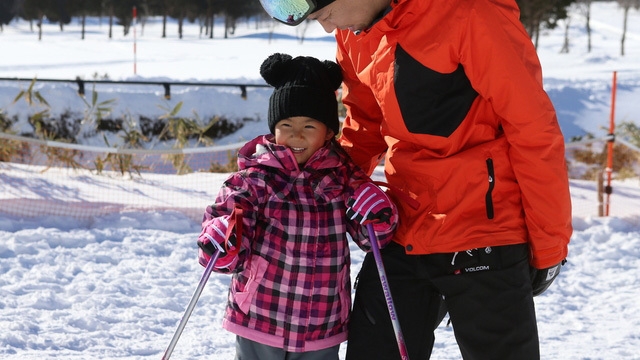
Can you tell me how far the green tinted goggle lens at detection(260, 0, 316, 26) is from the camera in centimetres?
221

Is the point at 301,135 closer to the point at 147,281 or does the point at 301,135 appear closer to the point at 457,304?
the point at 457,304

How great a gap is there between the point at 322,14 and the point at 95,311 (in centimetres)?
244

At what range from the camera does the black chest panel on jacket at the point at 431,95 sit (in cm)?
220

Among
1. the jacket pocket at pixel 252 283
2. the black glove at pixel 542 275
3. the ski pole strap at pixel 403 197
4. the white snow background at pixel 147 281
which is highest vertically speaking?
the ski pole strap at pixel 403 197

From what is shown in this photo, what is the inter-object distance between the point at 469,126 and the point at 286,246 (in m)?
0.63

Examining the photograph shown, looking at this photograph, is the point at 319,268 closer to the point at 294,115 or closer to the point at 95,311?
the point at 294,115

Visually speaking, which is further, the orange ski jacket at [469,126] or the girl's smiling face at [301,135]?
the girl's smiling face at [301,135]

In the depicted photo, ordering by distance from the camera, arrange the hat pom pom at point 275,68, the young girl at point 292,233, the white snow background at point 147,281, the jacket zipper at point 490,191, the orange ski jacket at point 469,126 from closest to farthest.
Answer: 1. the orange ski jacket at point 469,126
2. the jacket zipper at point 490,191
3. the young girl at point 292,233
4. the hat pom pom at point 275,68
5. the white snow background at point 147,281

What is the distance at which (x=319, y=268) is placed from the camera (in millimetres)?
2512

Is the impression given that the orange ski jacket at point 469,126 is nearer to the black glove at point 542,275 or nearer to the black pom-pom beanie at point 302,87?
the black glove at point 542,275

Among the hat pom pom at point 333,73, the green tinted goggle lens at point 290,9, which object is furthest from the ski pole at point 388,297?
the green tinted goggle lens at point 290,9

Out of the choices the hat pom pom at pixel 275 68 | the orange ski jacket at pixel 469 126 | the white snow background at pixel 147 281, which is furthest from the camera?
the white snow background at pixel 147 281

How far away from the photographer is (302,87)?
A: 254 centimetres

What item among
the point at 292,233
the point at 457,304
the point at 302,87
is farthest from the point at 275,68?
the point at 457,304
